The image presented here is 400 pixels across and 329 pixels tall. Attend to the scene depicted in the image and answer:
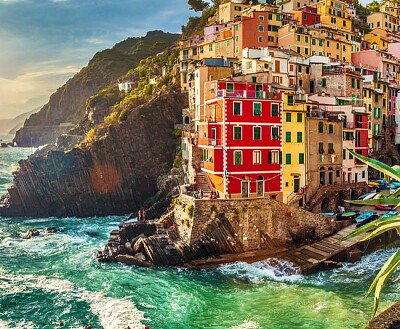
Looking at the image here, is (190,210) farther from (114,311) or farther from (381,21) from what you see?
(381,21)

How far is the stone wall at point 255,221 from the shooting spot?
3994 cm

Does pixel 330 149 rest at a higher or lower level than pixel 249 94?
lower

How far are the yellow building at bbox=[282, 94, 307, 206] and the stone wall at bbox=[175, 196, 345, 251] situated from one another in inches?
149

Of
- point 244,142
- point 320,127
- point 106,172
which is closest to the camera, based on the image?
point 244,142

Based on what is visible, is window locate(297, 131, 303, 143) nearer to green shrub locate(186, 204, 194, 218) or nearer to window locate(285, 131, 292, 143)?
window locate(285, 131, 292, 143)

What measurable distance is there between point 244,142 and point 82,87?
463 feet

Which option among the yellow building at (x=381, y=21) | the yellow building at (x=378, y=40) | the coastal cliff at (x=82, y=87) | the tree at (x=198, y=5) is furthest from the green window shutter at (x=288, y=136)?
the coastal cliff at (x=82, y=87)

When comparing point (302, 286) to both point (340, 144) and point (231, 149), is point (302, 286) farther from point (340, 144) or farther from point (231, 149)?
point (340, 144)

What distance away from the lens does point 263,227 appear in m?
40.7

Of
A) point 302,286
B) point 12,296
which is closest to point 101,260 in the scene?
point 12,296

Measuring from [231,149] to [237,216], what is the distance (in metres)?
6.88

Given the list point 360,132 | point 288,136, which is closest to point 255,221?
point 288,136

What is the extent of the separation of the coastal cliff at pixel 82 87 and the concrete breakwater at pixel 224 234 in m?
117

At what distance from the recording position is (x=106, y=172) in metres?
68.5
